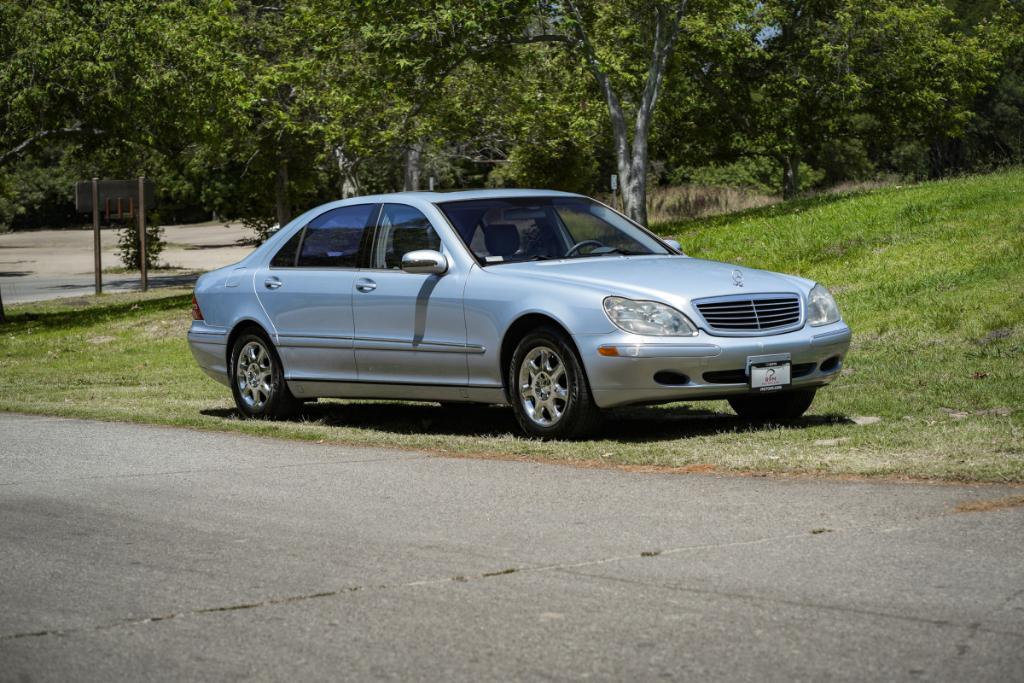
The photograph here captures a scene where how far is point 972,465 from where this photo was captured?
7895mm

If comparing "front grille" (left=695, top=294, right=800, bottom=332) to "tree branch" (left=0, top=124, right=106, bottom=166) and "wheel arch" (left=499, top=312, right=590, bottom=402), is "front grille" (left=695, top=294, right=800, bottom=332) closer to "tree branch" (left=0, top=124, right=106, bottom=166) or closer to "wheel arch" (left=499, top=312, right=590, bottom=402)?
"wheel arch" (left=499, top=312, right=590, bottom=402)

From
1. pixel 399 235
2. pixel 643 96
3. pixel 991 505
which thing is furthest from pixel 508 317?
pixel 643 96

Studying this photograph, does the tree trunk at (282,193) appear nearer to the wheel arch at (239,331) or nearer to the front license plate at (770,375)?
the wheel arch at (239,331)

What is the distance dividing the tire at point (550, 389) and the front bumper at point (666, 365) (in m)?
0.10

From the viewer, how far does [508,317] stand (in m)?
9.78

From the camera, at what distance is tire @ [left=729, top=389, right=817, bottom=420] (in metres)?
10.2

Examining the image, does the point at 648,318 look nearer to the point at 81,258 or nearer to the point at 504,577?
the point at 504,577

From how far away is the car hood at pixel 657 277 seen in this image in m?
9.38

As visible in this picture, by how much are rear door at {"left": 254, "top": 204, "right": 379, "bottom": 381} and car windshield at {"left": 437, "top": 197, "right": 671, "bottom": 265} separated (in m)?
0.89

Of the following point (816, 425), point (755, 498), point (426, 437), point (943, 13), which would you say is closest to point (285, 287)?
point (426, 437)

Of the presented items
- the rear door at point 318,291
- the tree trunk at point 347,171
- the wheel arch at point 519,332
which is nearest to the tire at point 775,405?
the wheel arch at point 519,332

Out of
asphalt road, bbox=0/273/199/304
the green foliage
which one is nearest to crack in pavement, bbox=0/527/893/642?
the green foliage

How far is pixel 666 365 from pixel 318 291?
3.20 meters

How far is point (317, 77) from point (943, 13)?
1704 cm
